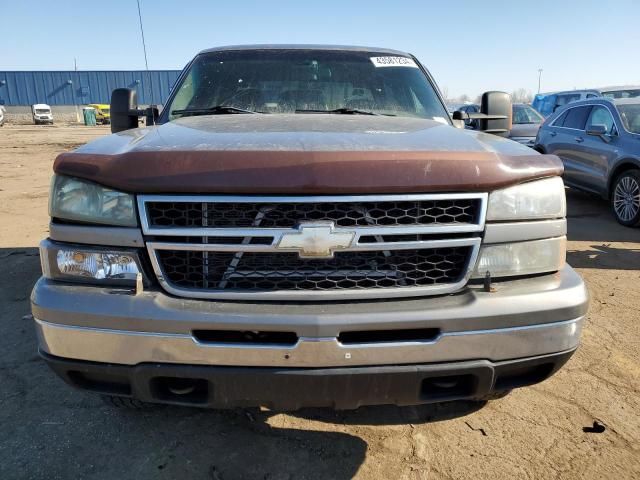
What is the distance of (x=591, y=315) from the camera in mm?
3668

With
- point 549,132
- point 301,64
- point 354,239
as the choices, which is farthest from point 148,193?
point 549,132

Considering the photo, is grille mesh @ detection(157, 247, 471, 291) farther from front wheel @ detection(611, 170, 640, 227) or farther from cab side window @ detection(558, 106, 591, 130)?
cab side window @ detection(558, 106, 591, 130)

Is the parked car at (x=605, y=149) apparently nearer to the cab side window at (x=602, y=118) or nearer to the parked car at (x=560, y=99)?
the cab side window at (x=602, y=118)

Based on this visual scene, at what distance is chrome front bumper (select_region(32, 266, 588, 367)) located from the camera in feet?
5.31

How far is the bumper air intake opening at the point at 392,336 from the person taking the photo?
5.50 ft

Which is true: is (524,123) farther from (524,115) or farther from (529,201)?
(529,201)

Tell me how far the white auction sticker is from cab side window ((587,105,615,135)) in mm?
5172

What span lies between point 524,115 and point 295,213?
1292 cm

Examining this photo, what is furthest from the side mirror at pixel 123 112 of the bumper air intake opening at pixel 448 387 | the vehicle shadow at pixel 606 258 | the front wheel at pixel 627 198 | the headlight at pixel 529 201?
the front wheel at pixel 627 198

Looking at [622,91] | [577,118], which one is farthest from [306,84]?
[622,91]

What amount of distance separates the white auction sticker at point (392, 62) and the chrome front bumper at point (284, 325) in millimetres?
2146

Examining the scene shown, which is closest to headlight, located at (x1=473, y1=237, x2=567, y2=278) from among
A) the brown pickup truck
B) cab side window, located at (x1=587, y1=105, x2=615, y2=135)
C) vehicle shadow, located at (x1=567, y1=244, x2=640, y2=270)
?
the brown pickup truck

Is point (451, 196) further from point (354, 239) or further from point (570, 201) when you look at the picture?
point (570, 201)

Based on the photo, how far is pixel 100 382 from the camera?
1809mm
